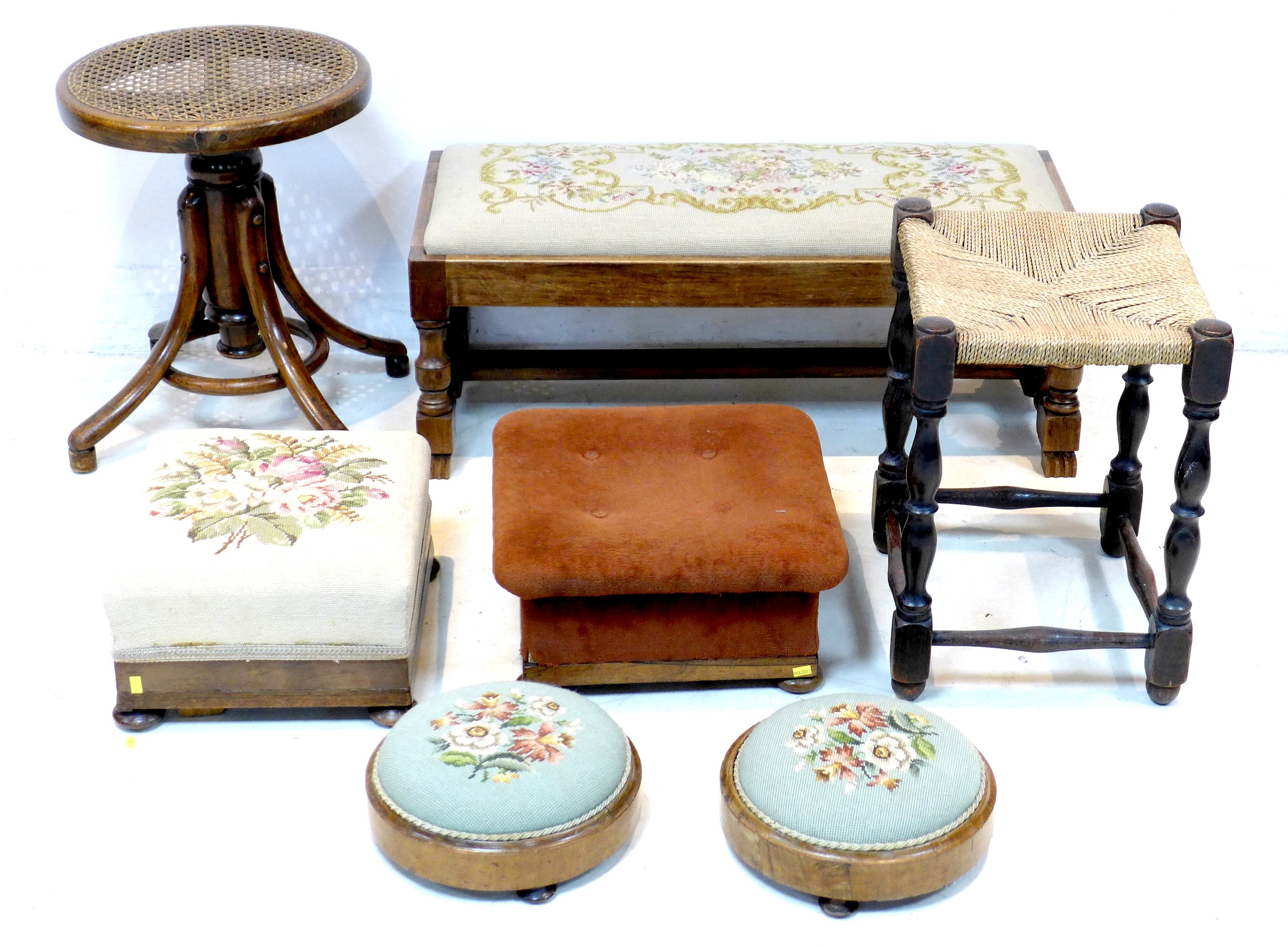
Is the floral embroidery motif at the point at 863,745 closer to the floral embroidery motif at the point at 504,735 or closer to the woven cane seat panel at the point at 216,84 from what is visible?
the floral embroidery motif at the point at 504,735

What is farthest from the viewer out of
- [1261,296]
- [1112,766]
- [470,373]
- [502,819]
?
[1261,296]

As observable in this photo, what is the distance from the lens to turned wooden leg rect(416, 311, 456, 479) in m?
2.80

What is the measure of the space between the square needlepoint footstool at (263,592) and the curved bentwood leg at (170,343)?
634mm

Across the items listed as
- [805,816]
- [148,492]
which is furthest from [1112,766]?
[148,492]

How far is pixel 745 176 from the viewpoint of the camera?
290 cm

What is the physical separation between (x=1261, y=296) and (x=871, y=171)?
111cm

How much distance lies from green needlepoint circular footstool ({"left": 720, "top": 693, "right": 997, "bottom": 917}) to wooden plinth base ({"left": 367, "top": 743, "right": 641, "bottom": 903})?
17cm

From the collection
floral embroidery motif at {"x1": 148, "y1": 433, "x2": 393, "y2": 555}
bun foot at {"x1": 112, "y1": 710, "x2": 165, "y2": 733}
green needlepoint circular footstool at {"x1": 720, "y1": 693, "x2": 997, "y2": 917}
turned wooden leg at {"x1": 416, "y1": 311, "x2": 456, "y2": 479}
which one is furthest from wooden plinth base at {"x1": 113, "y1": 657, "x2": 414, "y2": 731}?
turned wooden leg at {"x1": 416, "y1": 311, "x2": 456, "y2": 479}

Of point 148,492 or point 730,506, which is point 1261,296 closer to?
point 730,506

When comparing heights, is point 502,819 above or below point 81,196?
below

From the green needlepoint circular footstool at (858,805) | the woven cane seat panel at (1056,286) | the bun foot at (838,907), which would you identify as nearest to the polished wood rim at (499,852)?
the green needlepoint circular footstool at (858,805)

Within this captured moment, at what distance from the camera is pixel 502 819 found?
1.86 meters

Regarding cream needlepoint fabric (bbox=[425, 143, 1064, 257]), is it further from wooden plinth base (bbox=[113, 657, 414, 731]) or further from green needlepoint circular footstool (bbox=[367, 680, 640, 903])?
green needlepoint circular footstool (bbox=[367, 680, 640, 903])

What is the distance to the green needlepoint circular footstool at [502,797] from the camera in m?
1.87
